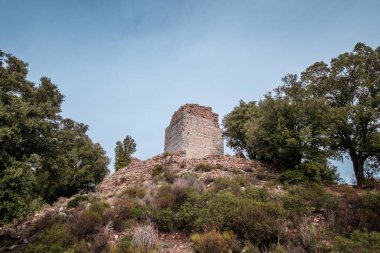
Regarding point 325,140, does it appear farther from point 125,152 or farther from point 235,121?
point 125,152

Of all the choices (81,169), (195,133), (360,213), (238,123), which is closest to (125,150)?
(81,169)

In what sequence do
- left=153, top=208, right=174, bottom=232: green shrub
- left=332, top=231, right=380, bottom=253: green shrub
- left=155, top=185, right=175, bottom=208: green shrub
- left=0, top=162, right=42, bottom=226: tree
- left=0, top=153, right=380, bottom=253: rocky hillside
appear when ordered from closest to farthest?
left=332, top=231, right=380, bottom=253: green shrub → left=0, top=153, right=380, bottom=253: rocky hillside → left=0, top=162, right=42, bottom=226: tree → left=153, top=208, right=174, bottom=232: green shrub → left=155, top=185, right=175, bottom=208: green shrub

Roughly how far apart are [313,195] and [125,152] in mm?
19253

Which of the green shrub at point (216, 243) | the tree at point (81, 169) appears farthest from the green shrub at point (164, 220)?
the tree at point (81, 169)

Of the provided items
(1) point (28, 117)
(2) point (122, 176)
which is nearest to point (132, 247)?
(1) point (28, 117)

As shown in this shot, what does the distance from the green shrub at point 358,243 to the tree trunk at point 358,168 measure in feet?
32.1

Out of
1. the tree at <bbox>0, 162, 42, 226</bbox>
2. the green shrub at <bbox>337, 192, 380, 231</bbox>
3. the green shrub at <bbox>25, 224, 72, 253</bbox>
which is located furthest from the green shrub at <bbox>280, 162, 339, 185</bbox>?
the tree at <bbox>0, 162, 42, 226</bbox>

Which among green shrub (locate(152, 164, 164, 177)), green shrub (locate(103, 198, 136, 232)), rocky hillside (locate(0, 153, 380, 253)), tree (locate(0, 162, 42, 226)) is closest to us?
rocky hillside (locate(0, 153, 380, 253))

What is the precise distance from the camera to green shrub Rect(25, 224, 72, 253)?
962 cm

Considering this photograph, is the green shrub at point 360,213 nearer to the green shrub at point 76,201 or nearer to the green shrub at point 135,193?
the green shrub at point 135,193

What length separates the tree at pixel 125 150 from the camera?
26848mm

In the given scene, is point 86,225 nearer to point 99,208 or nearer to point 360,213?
point 99,208

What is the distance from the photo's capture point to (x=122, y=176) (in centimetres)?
1973

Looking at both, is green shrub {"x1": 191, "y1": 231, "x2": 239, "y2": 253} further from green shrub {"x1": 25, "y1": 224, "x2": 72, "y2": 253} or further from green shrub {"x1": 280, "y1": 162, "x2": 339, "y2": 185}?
green shrub {"x1": 280, "y1": 162, "x2": 339, "y2": 185}
